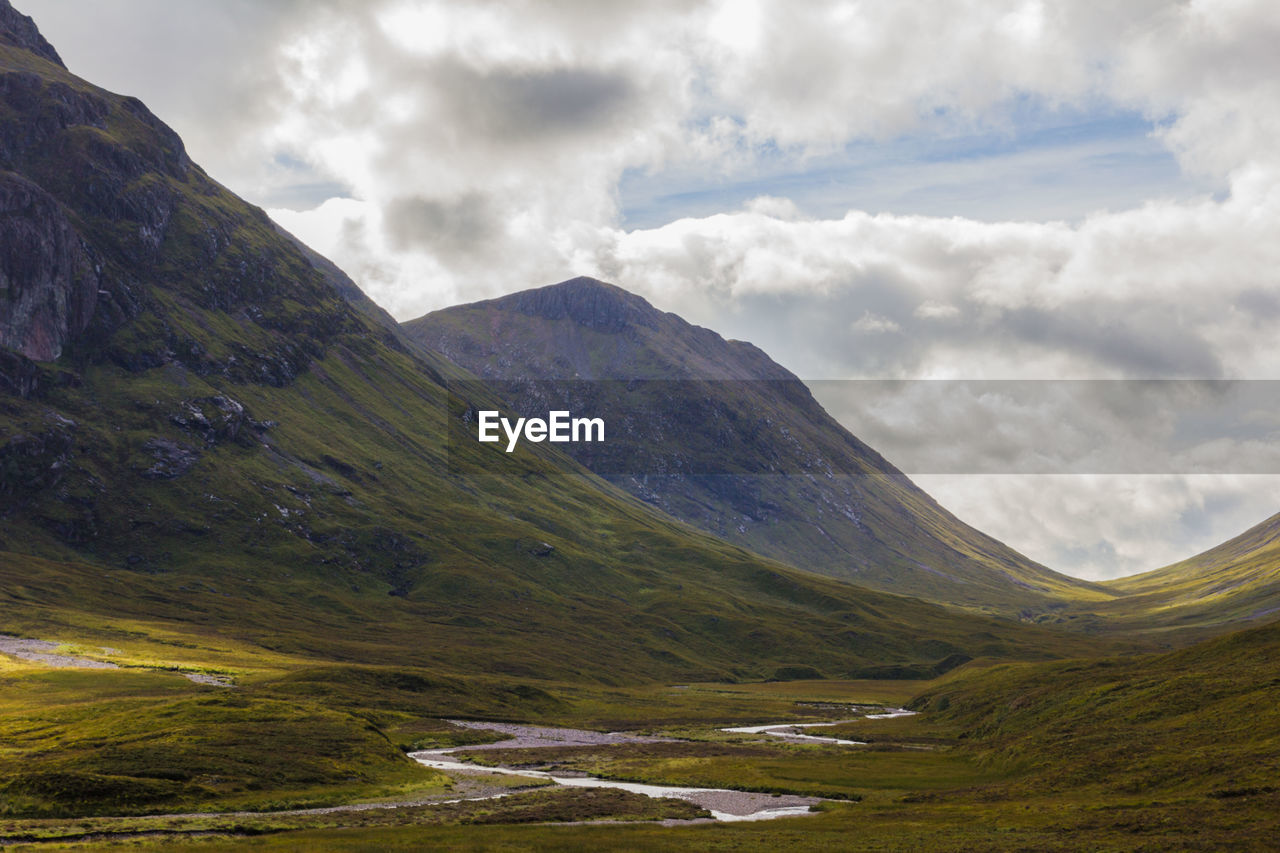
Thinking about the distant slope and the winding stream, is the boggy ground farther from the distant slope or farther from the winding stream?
the winding stream

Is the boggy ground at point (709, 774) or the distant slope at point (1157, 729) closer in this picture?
the boggy ground at point (709, 774)

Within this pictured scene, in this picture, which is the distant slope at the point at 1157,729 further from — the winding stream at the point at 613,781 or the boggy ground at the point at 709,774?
the winding stream at the point at 613,781

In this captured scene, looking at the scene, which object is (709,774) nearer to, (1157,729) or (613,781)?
(613,781)

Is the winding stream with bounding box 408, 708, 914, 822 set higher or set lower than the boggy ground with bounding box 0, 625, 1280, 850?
lower

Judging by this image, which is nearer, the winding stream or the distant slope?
the distant slope

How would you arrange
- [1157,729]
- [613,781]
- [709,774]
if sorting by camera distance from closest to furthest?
[1157,729], [613,781], [709,774]

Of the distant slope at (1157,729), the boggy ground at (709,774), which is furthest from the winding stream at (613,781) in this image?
the distant slope at (1157,729)

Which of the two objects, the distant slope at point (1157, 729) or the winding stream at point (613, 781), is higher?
the distant slope at point (1157, 729)

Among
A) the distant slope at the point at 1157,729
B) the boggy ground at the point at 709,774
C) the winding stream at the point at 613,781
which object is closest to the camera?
the boggy ground at the point at 709,774

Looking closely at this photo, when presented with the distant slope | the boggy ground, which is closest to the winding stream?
the boggy ground

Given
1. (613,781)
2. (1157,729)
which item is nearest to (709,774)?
(613,781)

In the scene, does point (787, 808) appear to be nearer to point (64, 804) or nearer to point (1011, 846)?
point (1011, 846)

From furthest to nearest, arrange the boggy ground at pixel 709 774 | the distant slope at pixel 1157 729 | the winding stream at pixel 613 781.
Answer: the winding stream at pixel 613 781
the distant slope at pixel 1157 729
the boggy ground at pixel 709 774
